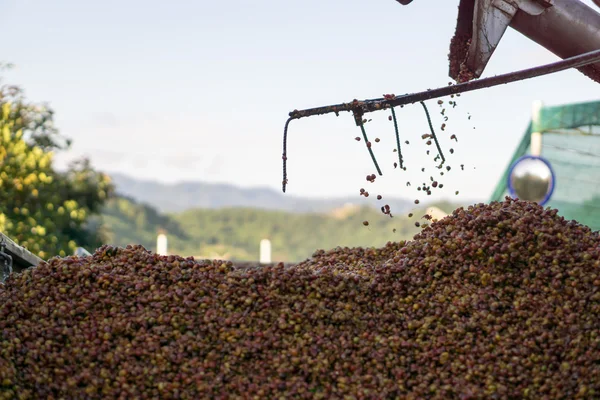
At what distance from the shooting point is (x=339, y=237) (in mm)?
28578

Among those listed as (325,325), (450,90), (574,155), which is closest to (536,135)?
(574,155)

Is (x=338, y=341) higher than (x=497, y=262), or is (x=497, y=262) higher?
(x=497, y=262)

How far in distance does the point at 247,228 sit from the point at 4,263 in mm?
25330

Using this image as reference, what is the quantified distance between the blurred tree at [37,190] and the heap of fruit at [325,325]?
5.69m

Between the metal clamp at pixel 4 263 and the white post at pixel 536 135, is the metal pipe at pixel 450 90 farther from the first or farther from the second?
the white post at pixel 536 135

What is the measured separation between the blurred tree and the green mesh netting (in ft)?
20.6

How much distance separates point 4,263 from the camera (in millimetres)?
4355

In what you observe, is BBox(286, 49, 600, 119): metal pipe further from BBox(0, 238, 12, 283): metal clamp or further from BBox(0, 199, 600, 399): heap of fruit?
BBox(0, 238, 12, 283): metal clamp

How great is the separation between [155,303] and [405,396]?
1313 mm

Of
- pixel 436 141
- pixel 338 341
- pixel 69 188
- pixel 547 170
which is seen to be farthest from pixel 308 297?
pixel 69 188

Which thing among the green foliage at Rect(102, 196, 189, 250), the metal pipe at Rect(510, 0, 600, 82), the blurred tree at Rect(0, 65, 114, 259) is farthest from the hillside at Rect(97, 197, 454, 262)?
the metal pipe at Rect(510, 0, 600, 82)

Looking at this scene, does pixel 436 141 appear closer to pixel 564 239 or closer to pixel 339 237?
pixel 564 239

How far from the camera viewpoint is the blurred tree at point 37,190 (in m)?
9.87

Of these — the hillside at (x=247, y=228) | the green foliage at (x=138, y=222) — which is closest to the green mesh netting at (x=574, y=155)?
the hillside at (x=247, y=228)
